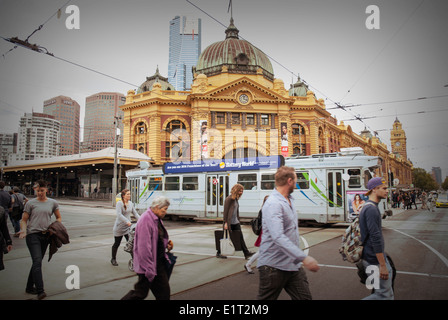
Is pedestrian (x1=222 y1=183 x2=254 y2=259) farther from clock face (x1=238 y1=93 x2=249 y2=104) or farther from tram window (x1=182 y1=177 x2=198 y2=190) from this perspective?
clock face (x1=238 y1=93 x2=249 y2=104)

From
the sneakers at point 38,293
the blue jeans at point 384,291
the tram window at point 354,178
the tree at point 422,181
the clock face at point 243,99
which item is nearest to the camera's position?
the blue jeans at point 384,291

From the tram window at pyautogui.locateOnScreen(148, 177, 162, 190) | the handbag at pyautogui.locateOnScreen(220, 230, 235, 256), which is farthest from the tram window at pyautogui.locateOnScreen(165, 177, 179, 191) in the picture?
the handbag at pyautogui.locateOnScreen(220, 230, 235, 256)


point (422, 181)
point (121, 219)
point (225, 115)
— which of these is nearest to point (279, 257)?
point (121, 219)

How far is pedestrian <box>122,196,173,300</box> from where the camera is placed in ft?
12.0

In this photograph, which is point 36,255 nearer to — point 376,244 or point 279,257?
point 279,257

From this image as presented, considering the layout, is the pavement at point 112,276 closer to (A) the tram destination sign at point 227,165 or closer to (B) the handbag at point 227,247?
(B) the handbag at point 227,247

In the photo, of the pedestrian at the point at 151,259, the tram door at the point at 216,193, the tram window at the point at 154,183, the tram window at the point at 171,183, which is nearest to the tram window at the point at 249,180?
the tram door at the point at 216,193

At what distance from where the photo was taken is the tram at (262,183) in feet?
48.0

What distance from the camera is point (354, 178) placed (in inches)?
577

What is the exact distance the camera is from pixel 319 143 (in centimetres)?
5109

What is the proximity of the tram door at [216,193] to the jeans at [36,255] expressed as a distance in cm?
1193

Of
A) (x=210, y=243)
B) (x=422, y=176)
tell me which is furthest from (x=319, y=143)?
(x=422, y=176)

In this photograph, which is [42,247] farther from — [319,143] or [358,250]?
[319,143]
